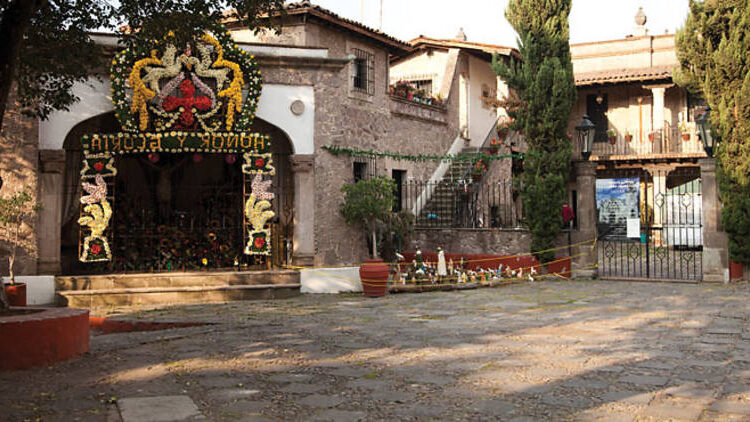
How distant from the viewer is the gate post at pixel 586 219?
15898 mm

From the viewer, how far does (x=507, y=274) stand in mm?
16094

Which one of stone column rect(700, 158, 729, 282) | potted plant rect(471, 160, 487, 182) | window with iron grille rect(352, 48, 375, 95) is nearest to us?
stone column rect(700, 158, 729, 282)

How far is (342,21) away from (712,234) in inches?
455

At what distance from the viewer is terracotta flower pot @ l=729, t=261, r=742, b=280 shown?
1438 cm

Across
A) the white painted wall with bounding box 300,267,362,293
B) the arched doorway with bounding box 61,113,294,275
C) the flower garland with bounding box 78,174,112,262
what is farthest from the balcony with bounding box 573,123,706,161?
the flower garland with bounding box 78,174,112,262

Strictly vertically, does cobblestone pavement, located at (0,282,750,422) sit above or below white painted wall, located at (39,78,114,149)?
below

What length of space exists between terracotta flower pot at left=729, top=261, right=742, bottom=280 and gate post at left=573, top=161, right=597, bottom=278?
295cm

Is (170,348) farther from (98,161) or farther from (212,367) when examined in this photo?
(98,161)

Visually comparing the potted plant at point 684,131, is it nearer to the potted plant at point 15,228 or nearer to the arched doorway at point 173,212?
the arched doorway at point 173,212

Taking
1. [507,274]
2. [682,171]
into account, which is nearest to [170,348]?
[507,274]

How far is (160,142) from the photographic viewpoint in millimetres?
13188

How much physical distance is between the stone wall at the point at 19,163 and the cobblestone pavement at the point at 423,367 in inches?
131

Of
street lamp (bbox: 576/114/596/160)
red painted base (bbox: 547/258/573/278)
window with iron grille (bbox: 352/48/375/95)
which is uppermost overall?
window with iron grille (bbox: 352/48/375/95)

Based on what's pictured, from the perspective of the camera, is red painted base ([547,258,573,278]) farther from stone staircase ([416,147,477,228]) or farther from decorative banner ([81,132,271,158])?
decorative banner ([81,132,271,158])
